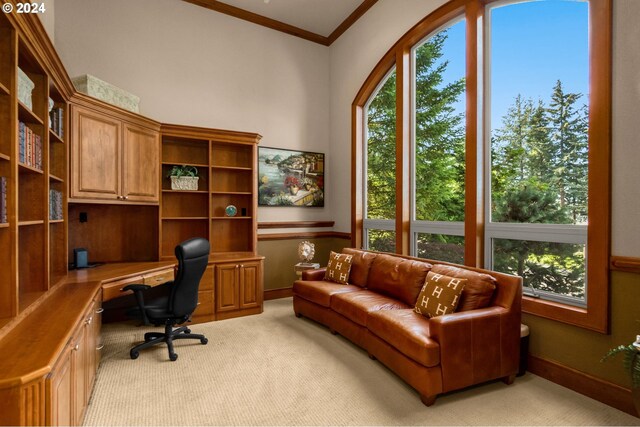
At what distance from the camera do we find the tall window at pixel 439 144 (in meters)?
3.59

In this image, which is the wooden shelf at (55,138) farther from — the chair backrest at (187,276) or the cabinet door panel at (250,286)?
the cabinet door panel at (250,286)

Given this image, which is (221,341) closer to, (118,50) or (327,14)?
(118,50)

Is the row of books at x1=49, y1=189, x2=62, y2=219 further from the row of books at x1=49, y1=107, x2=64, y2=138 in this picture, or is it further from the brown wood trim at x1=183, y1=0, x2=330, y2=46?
the brown wood trim at x1=183, y1=0, x2=330, y2=46

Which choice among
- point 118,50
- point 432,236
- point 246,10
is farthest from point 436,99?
point 118,50

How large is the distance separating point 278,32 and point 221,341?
4.54m

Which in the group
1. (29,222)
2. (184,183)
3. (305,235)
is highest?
(184,183)

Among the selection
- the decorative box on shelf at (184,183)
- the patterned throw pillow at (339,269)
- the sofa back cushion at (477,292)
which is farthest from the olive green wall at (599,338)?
the decorative box on shelf at (184,183)

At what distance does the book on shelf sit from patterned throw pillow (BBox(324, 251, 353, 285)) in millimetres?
2816

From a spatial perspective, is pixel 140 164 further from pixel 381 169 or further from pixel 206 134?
pixel 381 169

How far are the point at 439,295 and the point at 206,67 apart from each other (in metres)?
4.20

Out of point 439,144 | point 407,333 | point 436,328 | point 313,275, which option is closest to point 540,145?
point 439,144

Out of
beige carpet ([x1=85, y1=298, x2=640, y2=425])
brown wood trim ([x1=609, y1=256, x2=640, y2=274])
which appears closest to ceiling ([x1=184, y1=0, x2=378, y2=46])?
brown wood trim ([x1=609, y1=256, x2=640, y2=274])

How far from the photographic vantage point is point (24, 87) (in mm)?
2074

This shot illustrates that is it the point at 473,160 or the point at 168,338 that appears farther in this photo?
the point at 473,160
